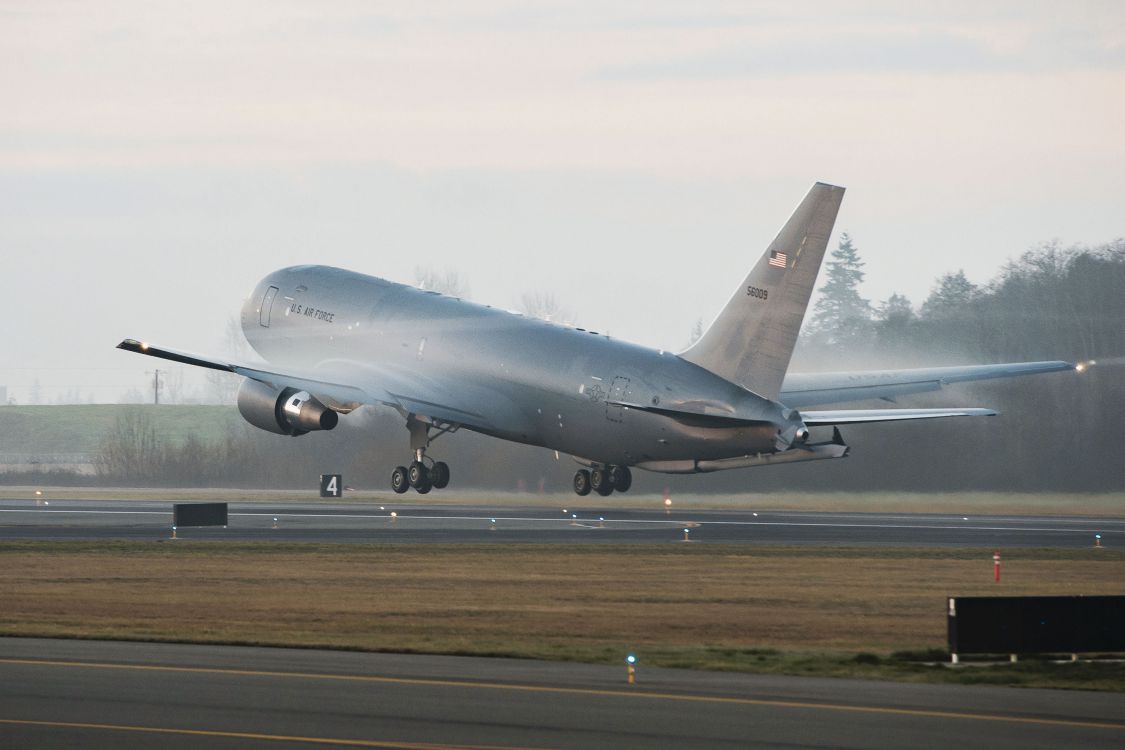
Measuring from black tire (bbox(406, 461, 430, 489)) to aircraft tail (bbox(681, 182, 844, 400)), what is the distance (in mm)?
15850

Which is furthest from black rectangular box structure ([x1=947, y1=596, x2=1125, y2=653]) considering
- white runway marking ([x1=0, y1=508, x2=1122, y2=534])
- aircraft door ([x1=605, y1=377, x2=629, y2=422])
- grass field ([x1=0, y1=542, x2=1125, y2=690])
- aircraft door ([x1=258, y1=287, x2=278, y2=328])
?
aircraft door ([x1=258, y1=287, x2=278, y2=328])

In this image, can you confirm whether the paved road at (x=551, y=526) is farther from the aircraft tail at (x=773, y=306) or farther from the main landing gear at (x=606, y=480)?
the aircraft tail at (x=773, y=306)

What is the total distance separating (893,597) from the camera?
1829 inches

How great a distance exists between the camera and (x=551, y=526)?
74.4m

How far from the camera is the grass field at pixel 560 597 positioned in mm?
35000

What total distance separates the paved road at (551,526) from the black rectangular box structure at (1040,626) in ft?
106

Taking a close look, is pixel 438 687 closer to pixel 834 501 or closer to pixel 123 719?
pixel 123 719

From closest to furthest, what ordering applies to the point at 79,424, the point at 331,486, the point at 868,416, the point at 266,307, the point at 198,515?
1. the point at 868,416
2. the point at 266,307
3. the point at 198,515
4. the point at 331,486
5. the point at 79,424

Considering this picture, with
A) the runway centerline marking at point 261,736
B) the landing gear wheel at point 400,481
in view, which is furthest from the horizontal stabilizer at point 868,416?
the runway centerline marking at point 261,736

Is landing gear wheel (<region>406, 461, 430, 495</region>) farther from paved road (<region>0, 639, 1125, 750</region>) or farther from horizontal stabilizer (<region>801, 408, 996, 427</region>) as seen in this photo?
paved road (<region>0, 639, 1125, 750</region>)

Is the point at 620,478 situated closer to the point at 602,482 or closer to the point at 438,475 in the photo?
the point at 602,482

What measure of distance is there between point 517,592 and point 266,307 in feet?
95.5

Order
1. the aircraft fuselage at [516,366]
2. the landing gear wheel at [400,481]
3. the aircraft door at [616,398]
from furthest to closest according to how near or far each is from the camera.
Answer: the landing gear wheel at [400,481] → the aircraft door at [616,398] → the aircraft fuselage at [516,366]

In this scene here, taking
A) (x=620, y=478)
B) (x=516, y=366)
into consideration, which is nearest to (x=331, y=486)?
(x=620, y=478)
